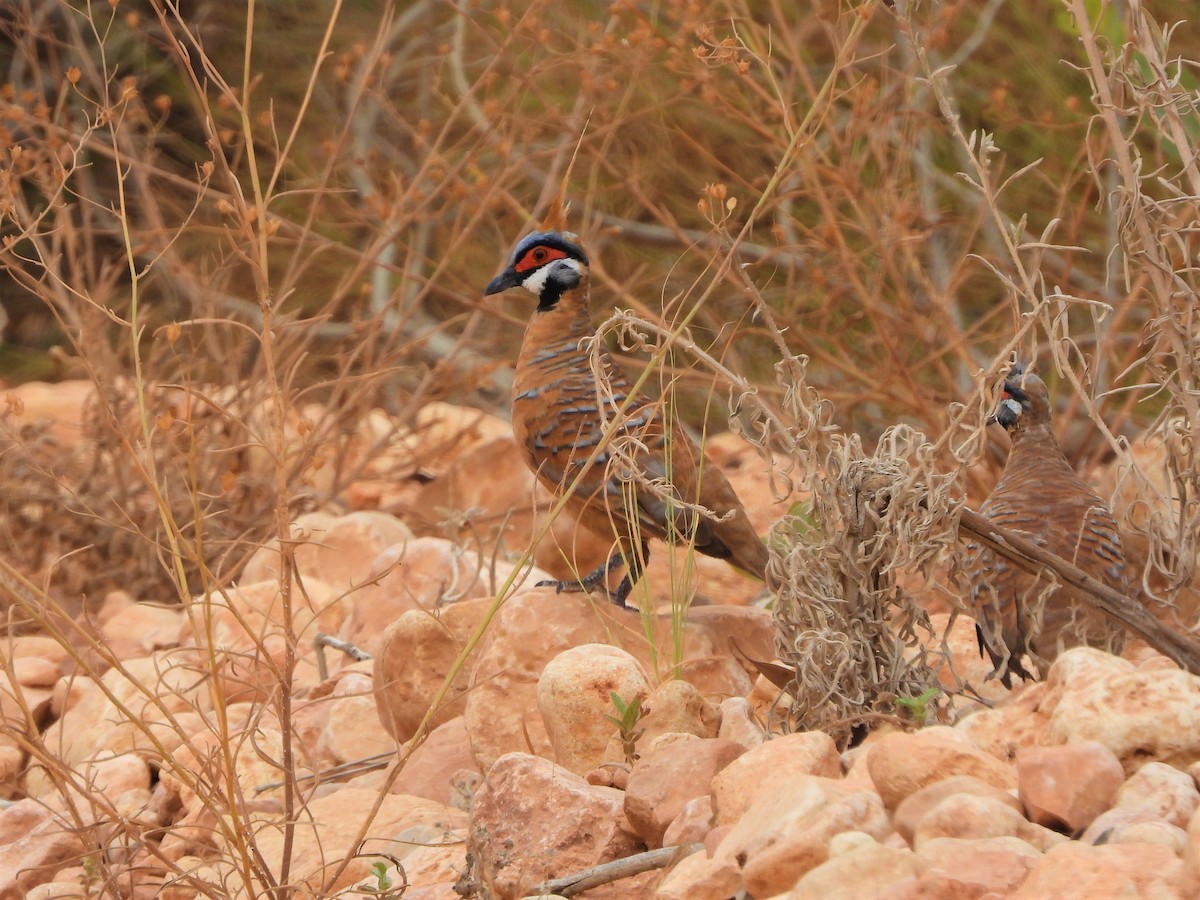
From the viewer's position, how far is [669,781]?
7.91 feet

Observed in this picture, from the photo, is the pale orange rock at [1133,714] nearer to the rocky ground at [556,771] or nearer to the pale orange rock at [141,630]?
the rocky ground at [556,771]

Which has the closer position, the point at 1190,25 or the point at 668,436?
the point at 668,436

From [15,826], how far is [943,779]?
81.7 inches

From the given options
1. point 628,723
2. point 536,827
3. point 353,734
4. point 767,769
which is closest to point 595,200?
point 353,734

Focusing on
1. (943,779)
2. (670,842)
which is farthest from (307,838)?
(943,779)

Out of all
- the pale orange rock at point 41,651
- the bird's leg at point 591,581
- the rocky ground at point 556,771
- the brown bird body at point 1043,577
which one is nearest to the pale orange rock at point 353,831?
the rocky ground at point 556,771

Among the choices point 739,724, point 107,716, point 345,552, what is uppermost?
point 739,724

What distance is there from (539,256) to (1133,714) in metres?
2.66

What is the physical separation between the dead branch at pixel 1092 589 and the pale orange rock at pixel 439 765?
113 cm

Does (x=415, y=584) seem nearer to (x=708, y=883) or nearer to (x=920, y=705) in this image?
(x=920, y=705)

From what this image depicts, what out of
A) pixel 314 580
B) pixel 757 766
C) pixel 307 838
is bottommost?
pixel 314 580

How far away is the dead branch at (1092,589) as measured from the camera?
254 cm

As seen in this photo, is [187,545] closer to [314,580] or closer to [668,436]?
[668,436]

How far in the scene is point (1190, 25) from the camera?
6789 millimetres
